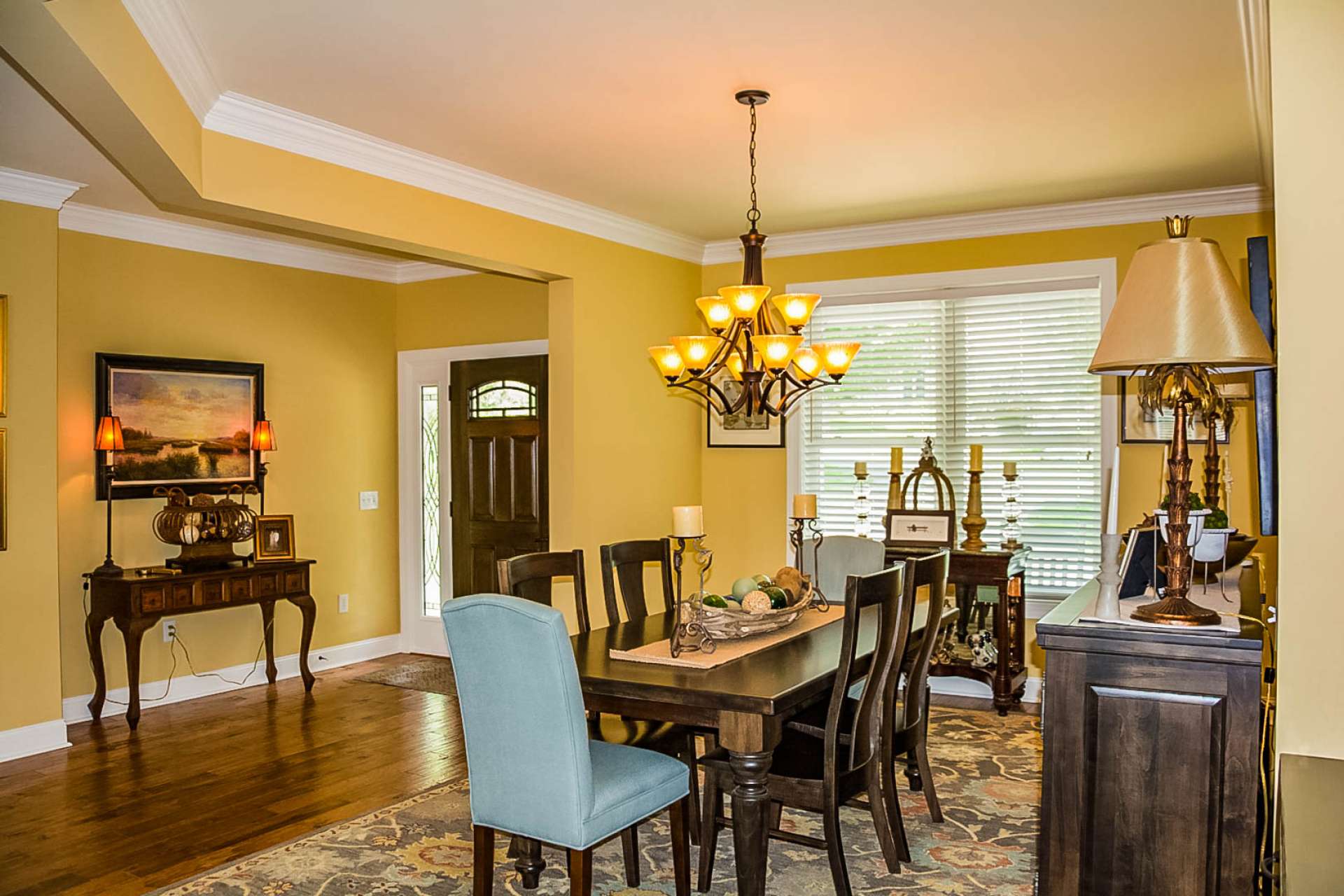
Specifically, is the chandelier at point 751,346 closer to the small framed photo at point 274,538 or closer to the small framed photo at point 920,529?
the small framed photo at point 920,529

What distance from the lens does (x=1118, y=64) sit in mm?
3477

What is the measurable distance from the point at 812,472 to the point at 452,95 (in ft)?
11.3

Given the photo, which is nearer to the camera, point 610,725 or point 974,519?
point 610,725

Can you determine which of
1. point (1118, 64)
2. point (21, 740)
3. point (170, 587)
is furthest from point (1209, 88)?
point (21, 740)

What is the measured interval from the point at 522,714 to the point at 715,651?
2.69 ft

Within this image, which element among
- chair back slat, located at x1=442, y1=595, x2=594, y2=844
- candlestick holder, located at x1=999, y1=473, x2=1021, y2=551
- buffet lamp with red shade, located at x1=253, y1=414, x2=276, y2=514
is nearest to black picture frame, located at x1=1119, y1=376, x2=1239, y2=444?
candlestick holder, located at x1=999, y1=473, x2=1021, y2=551

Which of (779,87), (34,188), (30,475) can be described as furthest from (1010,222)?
(30,475)

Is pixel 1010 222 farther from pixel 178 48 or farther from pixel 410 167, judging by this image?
pixel 178 48

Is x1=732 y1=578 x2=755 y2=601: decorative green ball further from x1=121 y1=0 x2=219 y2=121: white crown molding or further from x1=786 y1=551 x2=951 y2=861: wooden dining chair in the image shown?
x1=121 y1=0 x2=219 y2=121: white crown molding

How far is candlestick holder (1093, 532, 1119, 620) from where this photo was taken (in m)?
2.17

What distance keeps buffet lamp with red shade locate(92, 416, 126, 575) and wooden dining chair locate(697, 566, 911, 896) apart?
143 inches

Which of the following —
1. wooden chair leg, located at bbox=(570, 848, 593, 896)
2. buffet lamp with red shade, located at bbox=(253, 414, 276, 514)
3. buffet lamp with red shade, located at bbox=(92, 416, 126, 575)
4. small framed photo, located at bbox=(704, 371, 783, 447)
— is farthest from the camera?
small framed photo, located at bbox=(704, 371, 783, 447)

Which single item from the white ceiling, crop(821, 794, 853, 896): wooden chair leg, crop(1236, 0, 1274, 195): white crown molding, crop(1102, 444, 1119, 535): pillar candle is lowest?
crop(821, 794, 853, 896): wooden chair leg

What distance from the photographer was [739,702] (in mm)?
2756
